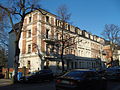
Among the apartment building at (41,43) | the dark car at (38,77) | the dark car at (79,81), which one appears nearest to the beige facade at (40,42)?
the apartment building at (41,43)

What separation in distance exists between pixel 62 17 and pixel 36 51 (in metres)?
9.00

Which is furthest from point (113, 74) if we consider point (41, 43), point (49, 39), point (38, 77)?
point (49, 39)

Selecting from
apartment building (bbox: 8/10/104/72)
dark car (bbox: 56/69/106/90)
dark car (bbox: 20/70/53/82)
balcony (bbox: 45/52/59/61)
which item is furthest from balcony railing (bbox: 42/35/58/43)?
dark car (bbox: 56/69/106/90)

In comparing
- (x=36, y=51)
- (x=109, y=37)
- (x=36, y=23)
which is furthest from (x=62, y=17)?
(x=109, y=37)

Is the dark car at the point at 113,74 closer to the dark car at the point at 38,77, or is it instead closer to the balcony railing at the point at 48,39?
the dark car at the point at 38,77

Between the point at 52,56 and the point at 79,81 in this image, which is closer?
the point at 79,81

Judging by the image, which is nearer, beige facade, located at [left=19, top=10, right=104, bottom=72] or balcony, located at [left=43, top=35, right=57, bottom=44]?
beige facade, located at [left=19, top=10, right=104, bottom=72]

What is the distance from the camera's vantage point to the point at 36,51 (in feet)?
96.8

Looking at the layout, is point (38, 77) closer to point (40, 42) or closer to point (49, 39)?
point (40, 42)

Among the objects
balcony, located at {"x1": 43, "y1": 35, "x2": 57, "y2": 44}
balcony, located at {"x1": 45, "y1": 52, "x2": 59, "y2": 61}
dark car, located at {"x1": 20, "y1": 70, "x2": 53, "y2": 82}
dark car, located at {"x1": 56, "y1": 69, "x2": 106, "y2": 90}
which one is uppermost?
balcony, located at {"x1": 43, "y1": 35, "x2": 57, "y2": 44}

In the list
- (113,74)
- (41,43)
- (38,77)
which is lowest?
(38,77)

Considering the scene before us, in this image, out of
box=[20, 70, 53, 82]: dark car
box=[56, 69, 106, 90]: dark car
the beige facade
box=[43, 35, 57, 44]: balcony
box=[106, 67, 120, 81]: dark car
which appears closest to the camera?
box=[56, 69, 106, 90]: dark car

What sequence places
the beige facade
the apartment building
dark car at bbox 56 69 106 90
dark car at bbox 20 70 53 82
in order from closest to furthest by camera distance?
dark car at bbox 56 69 106 90, dark car at bbox 20 70 53 82, the apartment building, the beige facade

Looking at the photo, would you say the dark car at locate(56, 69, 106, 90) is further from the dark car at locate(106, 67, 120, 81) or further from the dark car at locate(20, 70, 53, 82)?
the dark car at locate(20, 70, 53, 82)
